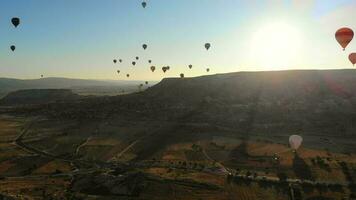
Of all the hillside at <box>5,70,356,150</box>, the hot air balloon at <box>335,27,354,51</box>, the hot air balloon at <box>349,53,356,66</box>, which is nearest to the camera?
the hot air balloon at <box>335,27,354,51</box>

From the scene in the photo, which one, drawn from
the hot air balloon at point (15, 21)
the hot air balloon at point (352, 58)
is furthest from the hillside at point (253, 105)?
the hot air balloon at point (15, 21)

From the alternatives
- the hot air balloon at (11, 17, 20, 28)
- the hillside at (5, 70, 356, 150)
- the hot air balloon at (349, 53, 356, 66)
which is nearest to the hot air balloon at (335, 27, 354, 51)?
the hot air balloon at (349, 53, 356, 66)

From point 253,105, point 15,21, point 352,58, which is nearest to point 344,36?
point 352,58

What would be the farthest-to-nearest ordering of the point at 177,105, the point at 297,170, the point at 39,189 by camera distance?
the point at 177,105
the point at 297,170
the point at 39,189

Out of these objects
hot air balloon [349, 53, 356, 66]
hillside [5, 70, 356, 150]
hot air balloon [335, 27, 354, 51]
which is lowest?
hillside [5, 70, 356, 150]

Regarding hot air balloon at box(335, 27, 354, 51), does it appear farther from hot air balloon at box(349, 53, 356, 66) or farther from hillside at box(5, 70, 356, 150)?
hillside at box(5, 70, 356, 150)

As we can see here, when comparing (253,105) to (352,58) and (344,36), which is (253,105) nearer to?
(352,58)

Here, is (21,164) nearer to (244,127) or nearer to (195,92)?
(244,127)

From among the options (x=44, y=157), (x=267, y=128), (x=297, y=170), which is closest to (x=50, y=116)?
(x=44, y=157)

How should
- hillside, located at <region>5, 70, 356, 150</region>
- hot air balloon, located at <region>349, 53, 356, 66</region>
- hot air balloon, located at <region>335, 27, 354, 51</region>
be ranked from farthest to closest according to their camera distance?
hillside, located at <region>5, 70, 356, 150</region>, hot air balloon, located at <region>349, 53, 356, 66</region>, hot air balloon, located at <region>335, 27, 354, 51</region>
